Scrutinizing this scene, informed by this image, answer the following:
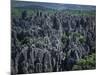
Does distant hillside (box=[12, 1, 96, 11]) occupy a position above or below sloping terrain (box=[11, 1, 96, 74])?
above

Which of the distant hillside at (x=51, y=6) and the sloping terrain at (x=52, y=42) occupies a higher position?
the distant hillside at (x=51, y=6)

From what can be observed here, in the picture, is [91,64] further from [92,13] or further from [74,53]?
[92,13]

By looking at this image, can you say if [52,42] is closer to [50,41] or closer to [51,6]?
[50,41]

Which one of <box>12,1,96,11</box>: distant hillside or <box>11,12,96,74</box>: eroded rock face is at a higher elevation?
<box>12,1,96,11</box>: distant hillside

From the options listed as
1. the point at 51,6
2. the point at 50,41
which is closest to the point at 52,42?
the point at 50,41

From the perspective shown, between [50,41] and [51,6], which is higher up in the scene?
[51,6]

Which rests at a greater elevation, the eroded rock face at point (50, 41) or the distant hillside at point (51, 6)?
the distant hillside at point (51, 6)

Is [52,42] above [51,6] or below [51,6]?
below
